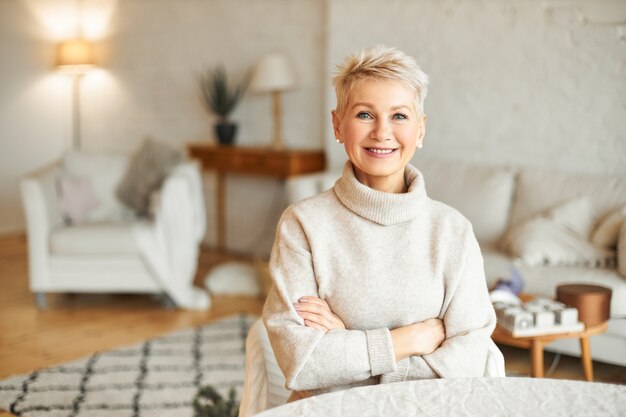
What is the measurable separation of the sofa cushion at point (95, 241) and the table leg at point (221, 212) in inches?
68.2

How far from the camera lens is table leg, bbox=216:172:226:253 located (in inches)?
239

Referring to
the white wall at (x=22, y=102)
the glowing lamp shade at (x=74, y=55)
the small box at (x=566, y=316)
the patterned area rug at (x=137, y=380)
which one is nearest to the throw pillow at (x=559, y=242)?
the small box at (x=566, y=316)

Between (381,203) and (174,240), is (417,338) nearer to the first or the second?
(381,203)

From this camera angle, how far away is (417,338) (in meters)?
1.42

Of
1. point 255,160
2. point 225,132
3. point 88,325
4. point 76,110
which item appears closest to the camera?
point 88,325

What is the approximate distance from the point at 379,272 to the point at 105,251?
10.5 feet

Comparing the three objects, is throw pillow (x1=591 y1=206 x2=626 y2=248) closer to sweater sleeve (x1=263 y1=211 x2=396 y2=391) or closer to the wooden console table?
the wooden console table

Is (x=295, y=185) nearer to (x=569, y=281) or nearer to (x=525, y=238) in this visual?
(x=525, y=238)

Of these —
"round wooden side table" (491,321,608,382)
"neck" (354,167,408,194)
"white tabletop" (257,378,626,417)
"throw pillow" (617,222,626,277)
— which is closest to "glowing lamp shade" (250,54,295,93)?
"throw pillow" (617,222,626,277)

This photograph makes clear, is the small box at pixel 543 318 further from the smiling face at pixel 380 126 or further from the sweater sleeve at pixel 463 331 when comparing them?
the smiling face at pixel 380 126

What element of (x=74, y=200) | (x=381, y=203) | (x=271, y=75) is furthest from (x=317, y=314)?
(x=271, y=75)

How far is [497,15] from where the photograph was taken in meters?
4.34

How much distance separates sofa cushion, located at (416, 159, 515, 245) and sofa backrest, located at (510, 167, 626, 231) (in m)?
0.07

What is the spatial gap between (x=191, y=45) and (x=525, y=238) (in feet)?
11.8
